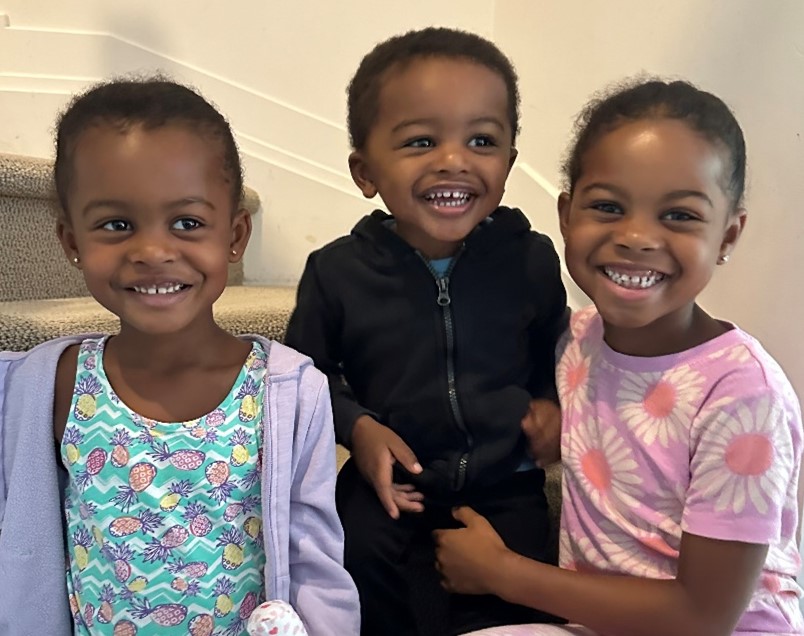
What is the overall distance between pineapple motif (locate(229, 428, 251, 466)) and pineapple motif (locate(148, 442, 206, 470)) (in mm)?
36

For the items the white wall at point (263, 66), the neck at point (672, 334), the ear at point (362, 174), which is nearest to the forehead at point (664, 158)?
the neck at point (672, 334)

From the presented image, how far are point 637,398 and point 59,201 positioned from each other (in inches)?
28.2

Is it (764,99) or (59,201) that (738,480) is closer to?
(764,99)

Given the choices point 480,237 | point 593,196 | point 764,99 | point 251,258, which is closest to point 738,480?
point 593,196

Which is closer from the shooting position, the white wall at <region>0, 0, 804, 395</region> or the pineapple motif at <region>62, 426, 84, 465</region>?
the pineapple motif at <region>62, 426, 84, 465</region>

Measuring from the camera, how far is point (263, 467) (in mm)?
865

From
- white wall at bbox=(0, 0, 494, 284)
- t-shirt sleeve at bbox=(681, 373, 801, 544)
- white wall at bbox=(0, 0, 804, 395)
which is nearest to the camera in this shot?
t-shirt sleeve at bbox=(681, 373, 801, 544)

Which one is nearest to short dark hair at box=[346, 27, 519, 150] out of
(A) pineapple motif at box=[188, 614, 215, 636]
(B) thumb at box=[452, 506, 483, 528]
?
(B) thumb at box=[452, 506, 483, 528]

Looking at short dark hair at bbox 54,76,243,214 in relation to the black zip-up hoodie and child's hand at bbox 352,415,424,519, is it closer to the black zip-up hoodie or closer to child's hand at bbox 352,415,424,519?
the black zip-up hoodie

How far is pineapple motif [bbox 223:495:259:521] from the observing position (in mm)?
881

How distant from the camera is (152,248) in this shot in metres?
0.83

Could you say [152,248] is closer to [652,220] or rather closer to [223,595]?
[223,595]

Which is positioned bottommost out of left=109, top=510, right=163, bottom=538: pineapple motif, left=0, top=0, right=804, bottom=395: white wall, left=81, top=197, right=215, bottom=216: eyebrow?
left=109, top=510, right=163, bottom=538: pineapple motif

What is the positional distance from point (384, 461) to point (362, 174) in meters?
0.41
